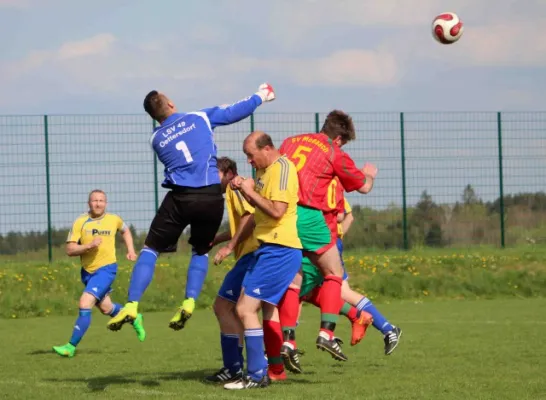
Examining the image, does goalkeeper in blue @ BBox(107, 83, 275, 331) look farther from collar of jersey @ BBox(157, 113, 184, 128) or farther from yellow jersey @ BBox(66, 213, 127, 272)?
yellow jersey @ BBox(66, 213, 127, 272)

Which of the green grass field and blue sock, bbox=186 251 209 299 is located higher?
blue sock, bbox=186 251 209 299

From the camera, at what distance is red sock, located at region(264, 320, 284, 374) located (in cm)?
972

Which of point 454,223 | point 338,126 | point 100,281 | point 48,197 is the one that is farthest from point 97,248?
point 454,223

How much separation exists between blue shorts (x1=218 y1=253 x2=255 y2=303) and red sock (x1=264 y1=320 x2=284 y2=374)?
16.2 inches

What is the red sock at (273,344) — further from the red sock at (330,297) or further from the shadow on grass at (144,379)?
the red sock at (330,297)

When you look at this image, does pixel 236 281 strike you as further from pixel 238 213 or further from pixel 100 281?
pixel 100 281

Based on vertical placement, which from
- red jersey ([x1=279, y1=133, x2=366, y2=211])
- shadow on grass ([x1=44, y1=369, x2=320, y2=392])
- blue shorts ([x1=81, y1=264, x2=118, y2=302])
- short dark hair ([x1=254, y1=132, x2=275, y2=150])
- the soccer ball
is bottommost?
shadow on grass ([x1=44, y1=369, x2=320, y2=392])

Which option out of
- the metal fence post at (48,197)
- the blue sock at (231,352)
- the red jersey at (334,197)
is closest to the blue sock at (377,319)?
the red jersey at (334,197)

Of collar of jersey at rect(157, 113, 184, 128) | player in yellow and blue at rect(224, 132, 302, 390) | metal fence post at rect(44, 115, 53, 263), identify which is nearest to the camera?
player in yellow and blue at rect(224, 132, 302, 390)

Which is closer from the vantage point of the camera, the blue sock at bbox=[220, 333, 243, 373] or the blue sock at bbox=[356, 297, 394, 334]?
the blue sock at bbox=[220, 333, 243, 373]

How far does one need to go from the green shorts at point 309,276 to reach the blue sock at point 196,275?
0.88m

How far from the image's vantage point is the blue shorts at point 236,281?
32.6 feet

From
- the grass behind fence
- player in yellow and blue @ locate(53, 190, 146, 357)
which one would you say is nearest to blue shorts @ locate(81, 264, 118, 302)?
player in yellow and blue @ locate(53, 190, 146, 357)

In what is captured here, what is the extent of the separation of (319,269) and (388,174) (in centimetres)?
1540
